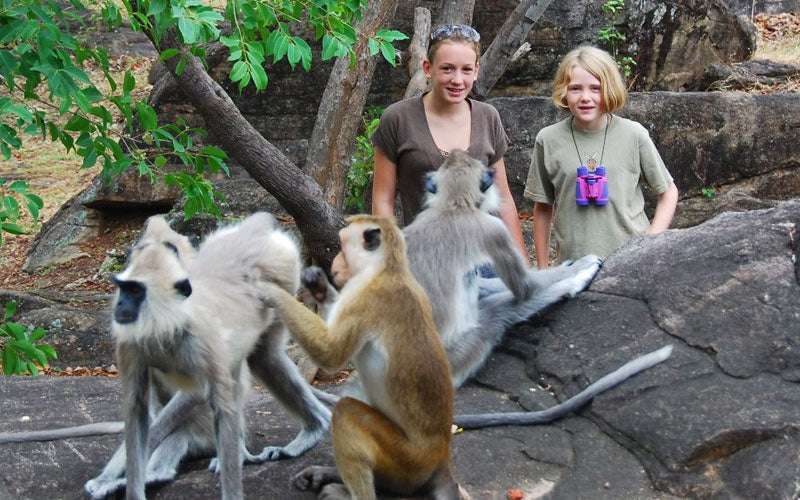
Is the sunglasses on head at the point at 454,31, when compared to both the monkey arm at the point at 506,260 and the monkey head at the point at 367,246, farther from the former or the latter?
the monkey head at the point at 367,246

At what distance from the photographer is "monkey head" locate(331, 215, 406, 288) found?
3.09m

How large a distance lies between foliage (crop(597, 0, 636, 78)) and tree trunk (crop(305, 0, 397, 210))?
148 inches

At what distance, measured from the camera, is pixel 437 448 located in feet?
9.97

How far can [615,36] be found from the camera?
9594 millimetres

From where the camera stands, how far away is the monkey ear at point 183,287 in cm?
Answer: 287

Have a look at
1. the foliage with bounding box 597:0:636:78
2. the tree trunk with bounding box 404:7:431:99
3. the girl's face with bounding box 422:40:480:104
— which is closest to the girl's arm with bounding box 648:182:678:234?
the girl's face with bounding box 422:40:480:104

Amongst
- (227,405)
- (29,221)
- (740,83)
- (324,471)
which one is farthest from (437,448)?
(29,221)

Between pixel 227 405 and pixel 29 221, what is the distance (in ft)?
31.0

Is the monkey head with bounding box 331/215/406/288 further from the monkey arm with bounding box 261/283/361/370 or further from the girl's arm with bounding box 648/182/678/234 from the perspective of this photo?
the girl's arm with bounding box 648/182/678/234

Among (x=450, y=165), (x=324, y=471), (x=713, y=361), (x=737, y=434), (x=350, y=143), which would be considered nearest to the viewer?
(x=324, y=471)

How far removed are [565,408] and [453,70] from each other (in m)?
1.77

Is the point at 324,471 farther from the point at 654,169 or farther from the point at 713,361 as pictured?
the point at 654,169

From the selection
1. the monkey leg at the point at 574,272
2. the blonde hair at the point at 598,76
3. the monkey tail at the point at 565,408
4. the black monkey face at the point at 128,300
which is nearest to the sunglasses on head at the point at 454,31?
the blonde hair at the point at 598,76

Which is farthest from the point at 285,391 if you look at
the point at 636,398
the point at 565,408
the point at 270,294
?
the point at 636,398
